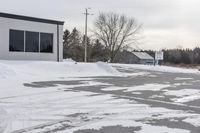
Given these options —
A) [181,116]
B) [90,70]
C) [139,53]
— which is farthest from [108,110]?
[139,53]

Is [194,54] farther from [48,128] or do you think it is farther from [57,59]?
[48,128]

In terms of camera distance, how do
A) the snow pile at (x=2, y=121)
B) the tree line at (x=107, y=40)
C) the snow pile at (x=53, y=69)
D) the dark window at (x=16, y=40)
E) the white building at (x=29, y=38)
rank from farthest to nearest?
the tree line at (x=107, y=40) → the dark window at (x=16, y=40) → the white building at (x=29, y=38) → the snow pile at (x=53, y=69) → the snow pile at (x=2, y=121)

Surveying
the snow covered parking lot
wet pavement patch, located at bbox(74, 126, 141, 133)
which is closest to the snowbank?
the snow covered parking lot

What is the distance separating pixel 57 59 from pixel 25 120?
24771 mm

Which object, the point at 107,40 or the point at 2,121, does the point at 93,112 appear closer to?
the point at 2,121

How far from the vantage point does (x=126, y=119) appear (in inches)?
360

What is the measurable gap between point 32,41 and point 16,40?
1.62 m

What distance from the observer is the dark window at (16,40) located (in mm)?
29328

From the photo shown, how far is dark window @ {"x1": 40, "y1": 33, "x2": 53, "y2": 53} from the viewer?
104 ft

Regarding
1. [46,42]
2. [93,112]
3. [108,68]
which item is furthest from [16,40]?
[93,112]

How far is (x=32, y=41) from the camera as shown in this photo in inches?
1216

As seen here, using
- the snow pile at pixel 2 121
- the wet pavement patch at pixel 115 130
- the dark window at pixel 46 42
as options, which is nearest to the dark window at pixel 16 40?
the dark window at pixel 46 42

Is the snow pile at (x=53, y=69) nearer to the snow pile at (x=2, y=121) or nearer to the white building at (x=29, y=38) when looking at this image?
the white building at (x=29, y=38)

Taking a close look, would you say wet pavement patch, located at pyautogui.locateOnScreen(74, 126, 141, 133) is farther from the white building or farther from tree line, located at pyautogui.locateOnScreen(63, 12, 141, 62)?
tree line, located at pyautogui.locateOnScreen(63, 12, 141, 62)
